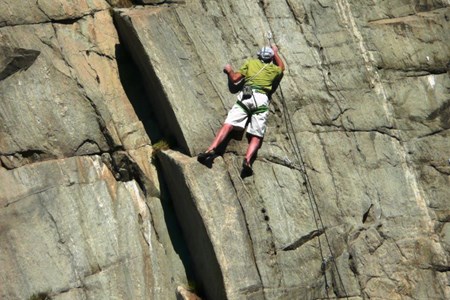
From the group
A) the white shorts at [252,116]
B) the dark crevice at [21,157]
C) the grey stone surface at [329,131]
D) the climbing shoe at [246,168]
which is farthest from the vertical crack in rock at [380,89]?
the dark crevice at [21,157]

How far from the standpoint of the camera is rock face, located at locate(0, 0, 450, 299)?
48.0 feet

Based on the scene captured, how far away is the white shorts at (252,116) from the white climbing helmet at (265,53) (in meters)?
0.90

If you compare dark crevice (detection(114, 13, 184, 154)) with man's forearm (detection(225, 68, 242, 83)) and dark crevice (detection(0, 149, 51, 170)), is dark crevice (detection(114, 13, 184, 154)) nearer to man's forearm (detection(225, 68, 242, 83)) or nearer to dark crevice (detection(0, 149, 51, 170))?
man's forearm (detection(225, 68, 242, 83))

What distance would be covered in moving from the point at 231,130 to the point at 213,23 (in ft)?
8.12

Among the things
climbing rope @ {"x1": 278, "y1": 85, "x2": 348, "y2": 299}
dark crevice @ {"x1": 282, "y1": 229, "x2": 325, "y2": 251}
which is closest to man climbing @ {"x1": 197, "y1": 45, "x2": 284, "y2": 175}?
climbing rope @ {"x1": 278, "y1": 85, "x2": 348, "y2": 299}

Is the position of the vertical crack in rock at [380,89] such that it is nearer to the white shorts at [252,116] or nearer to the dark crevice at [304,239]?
the dark crevice at [304,239]

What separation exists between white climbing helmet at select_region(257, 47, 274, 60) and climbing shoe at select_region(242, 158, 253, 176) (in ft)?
7.71

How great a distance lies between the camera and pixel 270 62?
1617cm

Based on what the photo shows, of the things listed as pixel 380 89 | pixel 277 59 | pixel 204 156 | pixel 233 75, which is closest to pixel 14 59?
pixel 204 156

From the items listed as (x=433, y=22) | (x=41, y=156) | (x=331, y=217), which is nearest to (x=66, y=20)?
(x=41, y=156)

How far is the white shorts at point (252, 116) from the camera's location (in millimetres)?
15359

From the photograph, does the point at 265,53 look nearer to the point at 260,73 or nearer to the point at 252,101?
the point at 260,73

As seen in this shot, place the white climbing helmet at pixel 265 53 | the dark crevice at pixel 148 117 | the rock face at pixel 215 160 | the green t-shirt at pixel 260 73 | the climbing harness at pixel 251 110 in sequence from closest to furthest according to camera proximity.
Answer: the rock face at pixel 215 160, the climbing harness at pixel 251 110, the dark crevice at pixel 148 117, the green t-shirt at pixel 260 73, the white climbing helmet at pixel 265 53


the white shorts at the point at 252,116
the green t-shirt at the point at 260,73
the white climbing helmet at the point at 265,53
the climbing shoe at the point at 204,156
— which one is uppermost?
the white climbing helmet at the point at 265,53
